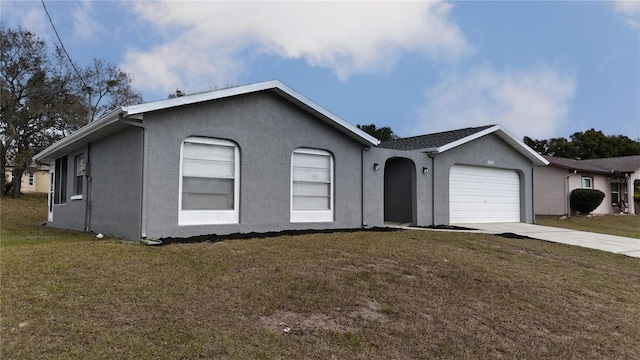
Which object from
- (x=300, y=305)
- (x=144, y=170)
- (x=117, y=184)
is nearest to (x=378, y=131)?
(x=117, y=184)

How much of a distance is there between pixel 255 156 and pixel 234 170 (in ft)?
2.03

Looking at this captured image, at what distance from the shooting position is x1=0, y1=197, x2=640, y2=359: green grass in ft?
13.2

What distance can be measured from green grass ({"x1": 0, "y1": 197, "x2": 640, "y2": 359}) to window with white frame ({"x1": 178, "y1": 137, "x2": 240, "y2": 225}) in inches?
68.6

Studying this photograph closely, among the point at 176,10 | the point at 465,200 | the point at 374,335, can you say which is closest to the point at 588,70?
the point at 465,200

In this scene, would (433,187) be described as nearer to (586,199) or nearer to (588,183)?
(586,199)

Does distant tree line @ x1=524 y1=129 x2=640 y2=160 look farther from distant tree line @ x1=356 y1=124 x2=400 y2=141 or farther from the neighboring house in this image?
the neighboring house

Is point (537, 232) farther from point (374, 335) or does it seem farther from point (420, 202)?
point (374, 335)

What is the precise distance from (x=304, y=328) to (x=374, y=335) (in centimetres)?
72

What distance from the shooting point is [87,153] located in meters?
12.3

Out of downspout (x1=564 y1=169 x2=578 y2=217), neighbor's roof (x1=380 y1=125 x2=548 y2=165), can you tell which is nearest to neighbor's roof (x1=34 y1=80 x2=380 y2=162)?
neighbor's roof (x1=380 y1=125 x2=548 y2=165)

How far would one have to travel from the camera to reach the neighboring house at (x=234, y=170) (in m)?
9.20

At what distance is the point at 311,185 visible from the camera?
11594 mm

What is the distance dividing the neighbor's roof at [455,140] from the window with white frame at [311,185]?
4.52 meters

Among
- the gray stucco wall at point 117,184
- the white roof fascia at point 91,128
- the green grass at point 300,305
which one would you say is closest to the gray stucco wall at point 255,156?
the gray stucco wall at point 117,184
